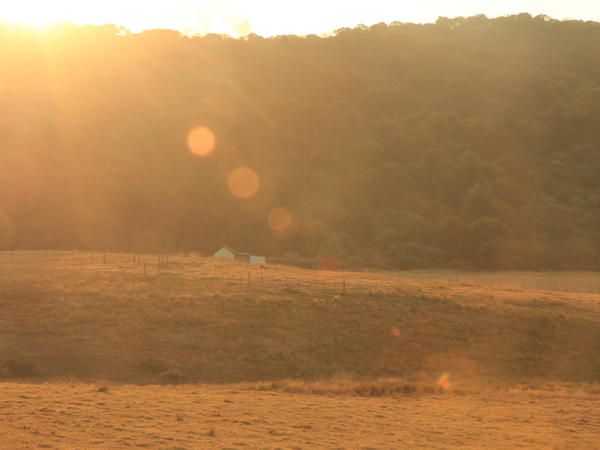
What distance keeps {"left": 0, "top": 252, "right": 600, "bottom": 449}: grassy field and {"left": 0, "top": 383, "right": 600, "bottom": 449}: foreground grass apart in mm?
61

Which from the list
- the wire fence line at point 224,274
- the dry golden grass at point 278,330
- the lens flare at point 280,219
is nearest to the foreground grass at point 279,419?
the dry golden grass at point 278,330

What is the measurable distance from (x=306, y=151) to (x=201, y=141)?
44.1 ft

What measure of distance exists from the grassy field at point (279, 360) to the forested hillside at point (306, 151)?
39.2 m

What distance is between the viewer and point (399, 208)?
9194cm

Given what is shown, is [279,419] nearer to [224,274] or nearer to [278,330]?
[278,330]

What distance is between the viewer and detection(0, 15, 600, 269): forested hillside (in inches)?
3278

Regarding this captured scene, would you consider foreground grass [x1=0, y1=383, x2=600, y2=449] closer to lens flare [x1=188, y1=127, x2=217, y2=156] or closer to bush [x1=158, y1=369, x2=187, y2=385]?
bush [x1=158, y1=369, x2=187, y2=385]

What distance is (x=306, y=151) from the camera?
10300 cm

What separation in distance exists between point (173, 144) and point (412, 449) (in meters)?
88.6

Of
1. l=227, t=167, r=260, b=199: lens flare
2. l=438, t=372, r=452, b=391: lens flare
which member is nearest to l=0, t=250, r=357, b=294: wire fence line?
l=438, t=372, r=452, b=391: lens flare

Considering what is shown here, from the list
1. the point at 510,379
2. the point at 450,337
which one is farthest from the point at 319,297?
the point at 510,379

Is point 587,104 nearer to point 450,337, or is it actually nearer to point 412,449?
point 450,337

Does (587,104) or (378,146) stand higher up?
(587,104)

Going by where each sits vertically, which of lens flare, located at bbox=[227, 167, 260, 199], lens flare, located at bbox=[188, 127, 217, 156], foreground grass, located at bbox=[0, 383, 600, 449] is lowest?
foreground grass, located at bbox=[0, 383, 600, 449]
